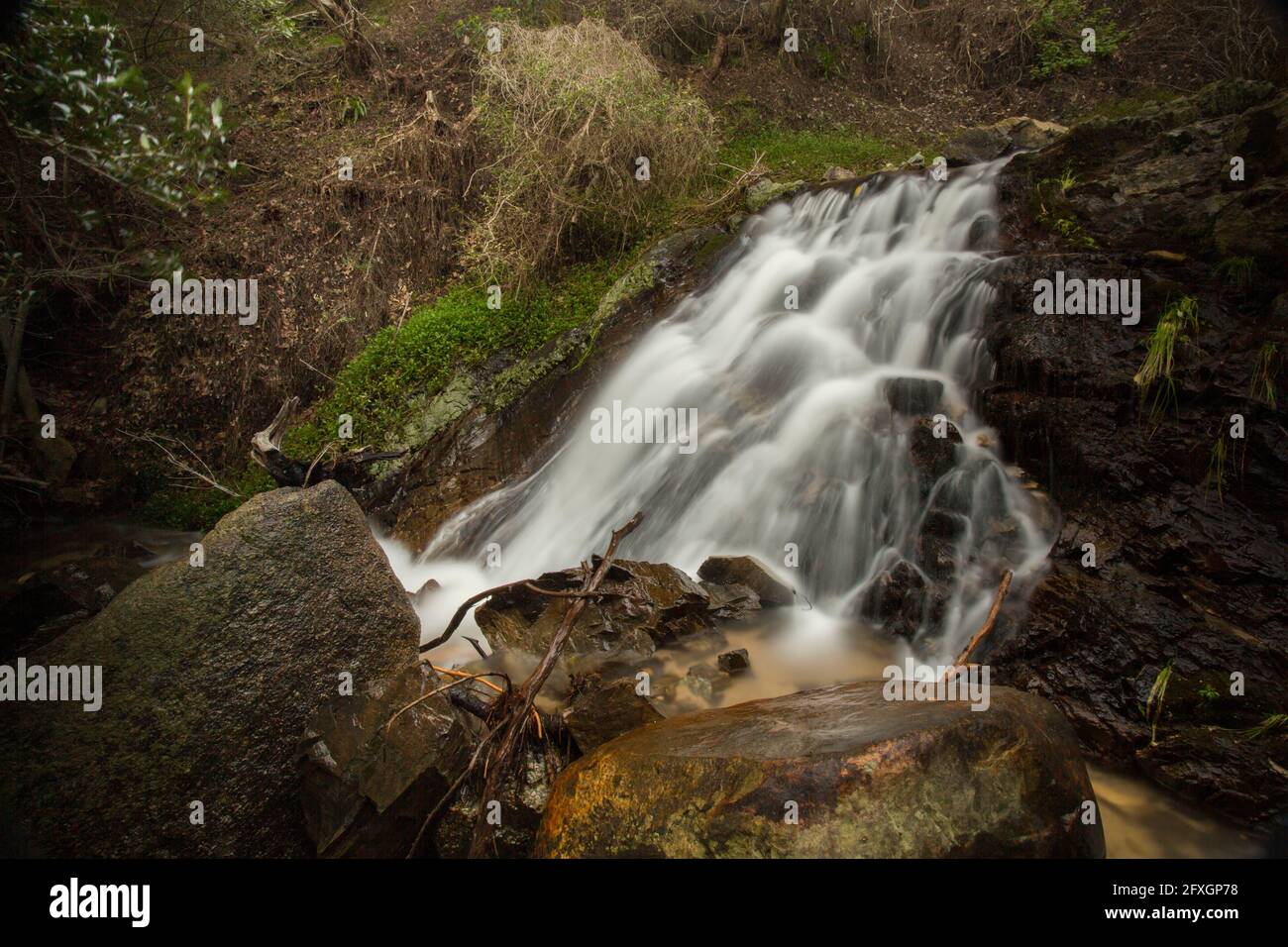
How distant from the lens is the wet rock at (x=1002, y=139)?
30.1ft

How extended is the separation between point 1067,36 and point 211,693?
50.4 feet

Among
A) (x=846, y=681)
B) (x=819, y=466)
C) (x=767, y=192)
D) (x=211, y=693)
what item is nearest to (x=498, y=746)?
(x=211, y=693)

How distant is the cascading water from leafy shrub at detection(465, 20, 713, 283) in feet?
5.26

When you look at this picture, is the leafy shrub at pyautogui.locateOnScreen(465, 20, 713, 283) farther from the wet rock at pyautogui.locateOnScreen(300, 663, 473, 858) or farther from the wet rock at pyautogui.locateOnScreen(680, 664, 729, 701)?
the wet rock at pyautogui.locateOnScreen(300, 663, 473, 858)

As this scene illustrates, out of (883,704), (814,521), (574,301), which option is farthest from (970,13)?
(883,704)

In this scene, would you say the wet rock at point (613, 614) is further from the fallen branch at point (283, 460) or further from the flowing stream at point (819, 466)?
the fallen branch at point (283, 460)

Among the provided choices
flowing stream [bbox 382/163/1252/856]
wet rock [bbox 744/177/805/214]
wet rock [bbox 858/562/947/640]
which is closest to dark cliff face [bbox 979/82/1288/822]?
flowing stream [bbox 382/163/1252/856]

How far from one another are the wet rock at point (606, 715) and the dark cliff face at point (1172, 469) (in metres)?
2.36

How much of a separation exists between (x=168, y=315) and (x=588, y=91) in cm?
644

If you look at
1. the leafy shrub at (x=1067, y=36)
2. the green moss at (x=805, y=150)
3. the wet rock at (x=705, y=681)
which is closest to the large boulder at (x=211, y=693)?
the wet rock at (x=705, y=681)

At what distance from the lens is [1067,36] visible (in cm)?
1141

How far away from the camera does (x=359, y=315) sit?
8695 millimetres

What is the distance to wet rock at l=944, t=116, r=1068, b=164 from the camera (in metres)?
9.17

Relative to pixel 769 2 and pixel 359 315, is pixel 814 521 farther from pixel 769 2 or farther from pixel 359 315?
pixel 769 2
